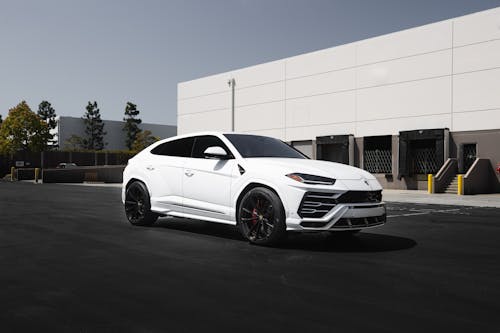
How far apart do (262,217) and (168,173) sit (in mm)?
2357

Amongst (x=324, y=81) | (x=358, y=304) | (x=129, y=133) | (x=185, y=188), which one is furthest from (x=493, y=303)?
(x=129, y=133)

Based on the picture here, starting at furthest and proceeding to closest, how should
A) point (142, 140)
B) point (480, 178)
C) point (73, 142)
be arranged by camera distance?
point (73, 142), point (142, 140), point (480, 178)

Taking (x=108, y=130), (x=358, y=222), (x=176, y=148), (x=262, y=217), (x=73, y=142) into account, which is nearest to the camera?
(x=358, y=222)

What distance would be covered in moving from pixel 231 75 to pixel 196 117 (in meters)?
5.36

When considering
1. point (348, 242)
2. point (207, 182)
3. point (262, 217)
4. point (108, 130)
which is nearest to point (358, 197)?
point (348, 242)

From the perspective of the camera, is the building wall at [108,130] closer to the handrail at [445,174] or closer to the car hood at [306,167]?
the handrail at [445,174]

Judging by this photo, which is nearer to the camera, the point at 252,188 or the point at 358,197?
the point at 358,197

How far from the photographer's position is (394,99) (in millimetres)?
31391

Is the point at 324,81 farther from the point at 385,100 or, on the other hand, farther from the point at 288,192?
the point at 288,192

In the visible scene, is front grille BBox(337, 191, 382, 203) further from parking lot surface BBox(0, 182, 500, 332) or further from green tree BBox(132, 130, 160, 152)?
green tree BBox(132, 130, 160, 152)

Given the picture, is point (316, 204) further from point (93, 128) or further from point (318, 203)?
point (93, 128)

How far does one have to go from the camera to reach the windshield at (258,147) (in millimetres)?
8203

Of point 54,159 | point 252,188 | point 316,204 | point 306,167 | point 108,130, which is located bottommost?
point 316,204

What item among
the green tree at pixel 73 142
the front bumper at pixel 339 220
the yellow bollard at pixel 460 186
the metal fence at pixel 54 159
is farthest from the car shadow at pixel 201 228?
the green tree at pixel 73 142
